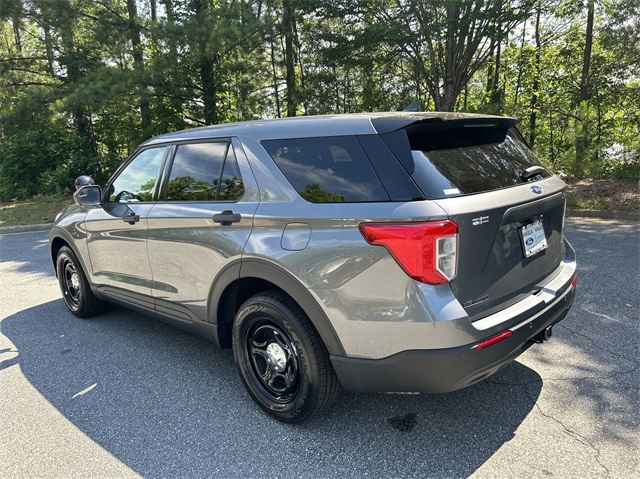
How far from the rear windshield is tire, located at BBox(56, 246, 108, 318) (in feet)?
11.6

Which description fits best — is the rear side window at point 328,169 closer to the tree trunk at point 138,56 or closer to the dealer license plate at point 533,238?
the dealer license plate at point 533,238

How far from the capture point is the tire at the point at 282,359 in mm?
2311

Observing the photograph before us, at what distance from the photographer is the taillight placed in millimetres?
1912

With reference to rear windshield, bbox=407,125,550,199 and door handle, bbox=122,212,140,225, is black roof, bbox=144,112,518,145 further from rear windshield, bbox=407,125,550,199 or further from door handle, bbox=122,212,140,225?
door handle, bbox=122,212,140,225

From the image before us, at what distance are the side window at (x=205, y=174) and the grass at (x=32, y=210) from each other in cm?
949

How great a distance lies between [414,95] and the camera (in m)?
14.9

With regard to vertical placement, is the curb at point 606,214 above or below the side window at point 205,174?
below

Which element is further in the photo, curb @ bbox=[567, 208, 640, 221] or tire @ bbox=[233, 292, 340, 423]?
curb @ bbox=[567, 208, 640, 221]

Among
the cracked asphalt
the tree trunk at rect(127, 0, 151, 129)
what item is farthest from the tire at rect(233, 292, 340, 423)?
the tree trunk at rect(127, 0, 151, 129)

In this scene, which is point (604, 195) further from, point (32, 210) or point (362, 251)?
point (32, 210)

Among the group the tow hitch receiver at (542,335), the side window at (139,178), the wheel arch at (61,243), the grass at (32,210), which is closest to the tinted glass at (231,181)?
the side window at (139,178)

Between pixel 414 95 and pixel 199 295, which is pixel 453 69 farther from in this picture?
pixel 199 295

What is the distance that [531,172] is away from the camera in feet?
8.23

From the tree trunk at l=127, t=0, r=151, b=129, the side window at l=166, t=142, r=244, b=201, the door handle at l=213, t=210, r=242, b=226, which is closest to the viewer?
the door handle at l=213, t=210, r=242, b=226
